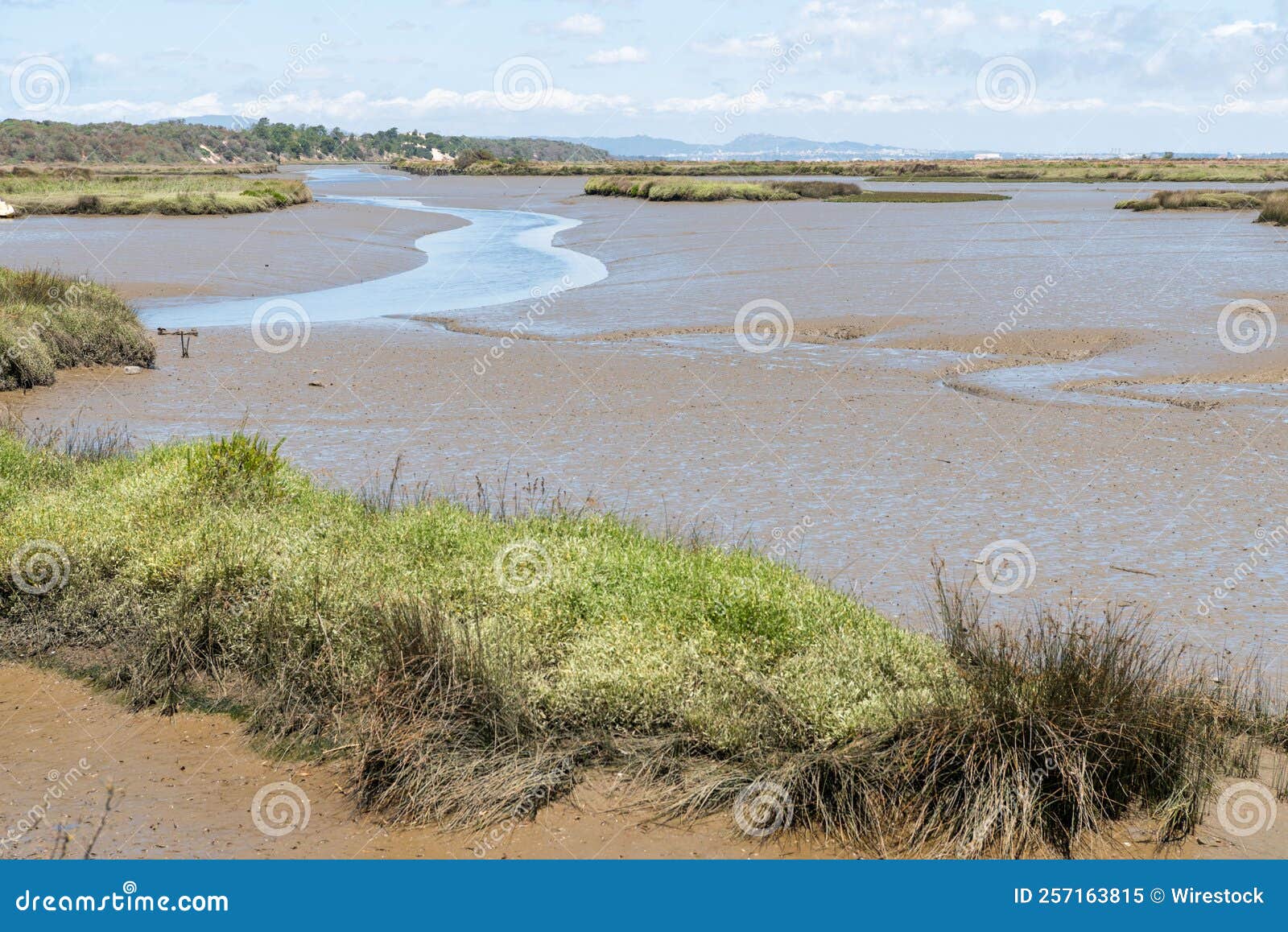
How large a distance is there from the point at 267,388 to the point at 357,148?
599 ft

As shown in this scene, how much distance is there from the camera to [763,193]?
65625 millimetres

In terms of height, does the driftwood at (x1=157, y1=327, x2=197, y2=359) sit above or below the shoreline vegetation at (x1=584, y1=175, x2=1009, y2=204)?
below

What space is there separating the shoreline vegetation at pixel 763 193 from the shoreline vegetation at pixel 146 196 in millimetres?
17713

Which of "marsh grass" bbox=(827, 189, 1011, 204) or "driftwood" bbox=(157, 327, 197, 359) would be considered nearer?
"driftwood" bbox=(157, 327, 197, 359)

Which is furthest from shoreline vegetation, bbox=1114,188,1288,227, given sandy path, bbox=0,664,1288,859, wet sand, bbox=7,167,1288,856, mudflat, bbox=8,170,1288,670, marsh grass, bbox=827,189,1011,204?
sandy path, bbox=0,664,1288,859

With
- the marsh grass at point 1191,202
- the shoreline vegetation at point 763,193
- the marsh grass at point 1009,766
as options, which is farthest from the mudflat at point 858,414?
the shoreline vegetation at point 763,193

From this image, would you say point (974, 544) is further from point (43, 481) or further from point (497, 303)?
point (497, 303)

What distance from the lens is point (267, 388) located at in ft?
54.9

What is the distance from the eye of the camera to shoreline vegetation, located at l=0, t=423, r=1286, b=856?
573cm

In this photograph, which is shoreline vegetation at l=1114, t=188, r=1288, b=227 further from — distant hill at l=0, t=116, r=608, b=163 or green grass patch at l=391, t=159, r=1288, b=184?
distant hill at l=0, t=116, r=608, b=163

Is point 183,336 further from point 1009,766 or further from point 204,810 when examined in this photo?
point 1009,766

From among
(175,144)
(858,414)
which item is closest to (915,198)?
(858,414)

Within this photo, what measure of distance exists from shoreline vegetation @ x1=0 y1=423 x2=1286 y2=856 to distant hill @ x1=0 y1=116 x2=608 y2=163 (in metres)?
122

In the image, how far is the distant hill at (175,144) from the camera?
4845 inches
